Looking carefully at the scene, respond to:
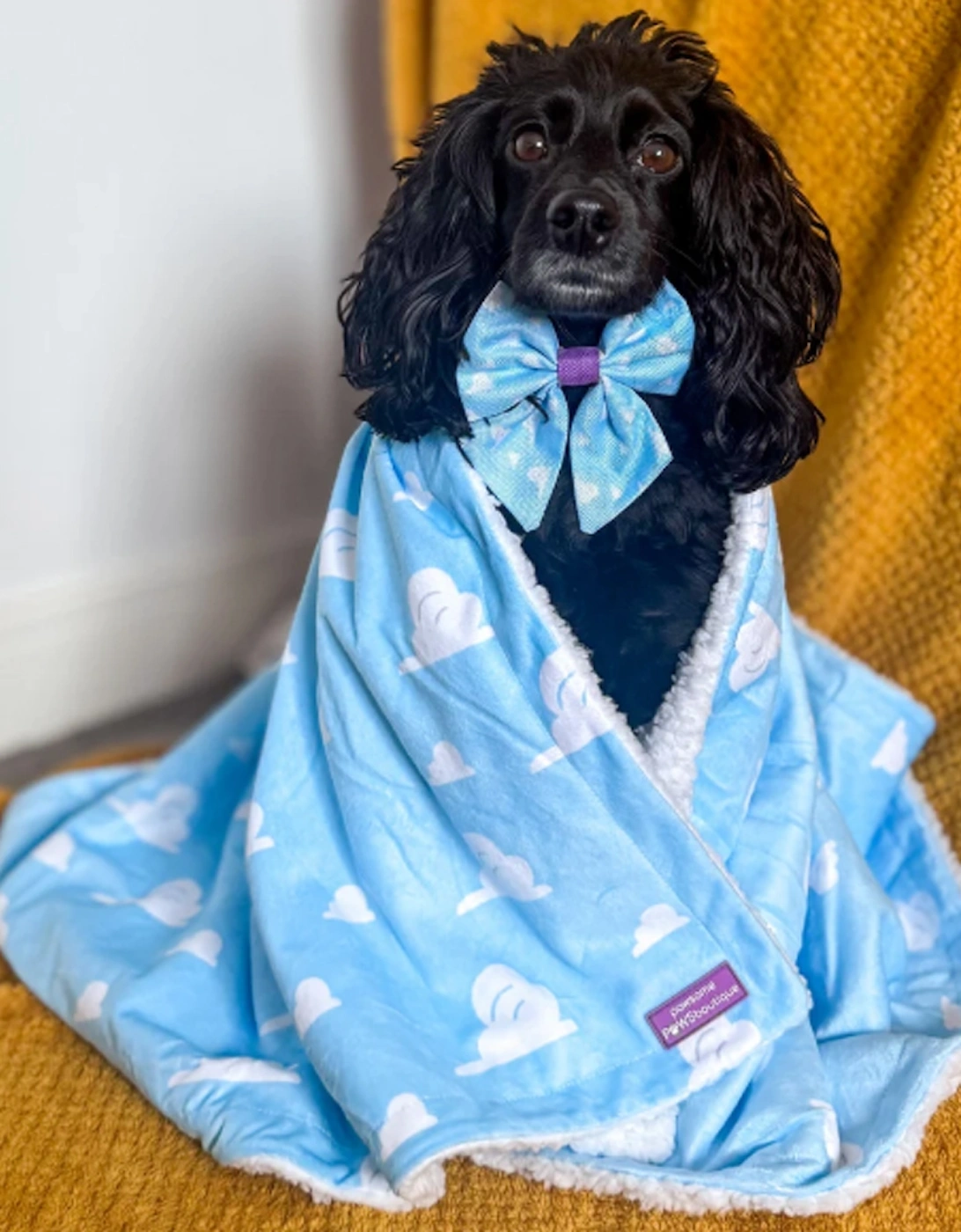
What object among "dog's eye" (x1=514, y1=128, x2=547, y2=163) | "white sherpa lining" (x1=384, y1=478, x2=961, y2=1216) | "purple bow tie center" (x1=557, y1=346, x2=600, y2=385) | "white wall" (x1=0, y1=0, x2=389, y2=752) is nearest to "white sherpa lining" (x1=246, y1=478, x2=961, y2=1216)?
"white sherpa lining" (x1=384, y1=478, x2=961, y2=1216)

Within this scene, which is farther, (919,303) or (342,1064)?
(919,303)

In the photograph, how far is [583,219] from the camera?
2.88 ft

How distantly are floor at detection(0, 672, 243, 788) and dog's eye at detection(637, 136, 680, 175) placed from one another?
104cm

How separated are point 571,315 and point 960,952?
71cm

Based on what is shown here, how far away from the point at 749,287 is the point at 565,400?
0.53 feet

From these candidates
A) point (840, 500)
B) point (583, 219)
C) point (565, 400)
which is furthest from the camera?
point (840, 500)

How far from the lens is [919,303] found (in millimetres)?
1211

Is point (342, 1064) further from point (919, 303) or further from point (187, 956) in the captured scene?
point (919, 303)

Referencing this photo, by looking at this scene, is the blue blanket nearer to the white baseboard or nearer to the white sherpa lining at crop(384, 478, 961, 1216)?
the white sherpa lining at crop(384, 478, 961, 1216)

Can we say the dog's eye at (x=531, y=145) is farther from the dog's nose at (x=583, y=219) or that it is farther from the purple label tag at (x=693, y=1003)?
the purple label tag at (x=693, y=1003)

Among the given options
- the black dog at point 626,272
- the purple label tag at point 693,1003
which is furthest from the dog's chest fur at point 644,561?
the purple label tag at point 693,1003

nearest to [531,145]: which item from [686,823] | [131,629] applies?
[686,823]

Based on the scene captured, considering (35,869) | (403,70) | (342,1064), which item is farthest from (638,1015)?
(403,70)

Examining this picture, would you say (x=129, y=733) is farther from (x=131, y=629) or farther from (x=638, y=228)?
(x=638, y=228)
